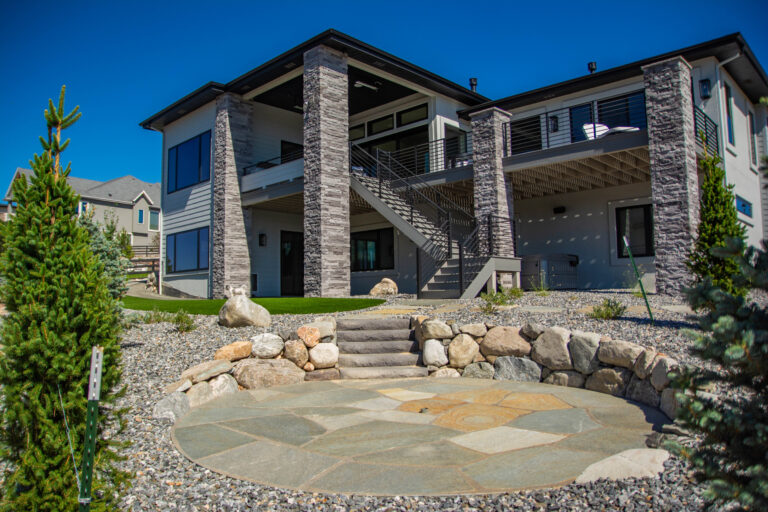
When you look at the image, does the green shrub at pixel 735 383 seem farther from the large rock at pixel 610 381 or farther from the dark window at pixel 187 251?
the dark window at pixel 187 251

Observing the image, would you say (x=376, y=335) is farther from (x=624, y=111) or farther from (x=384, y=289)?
(x=624, y=111)

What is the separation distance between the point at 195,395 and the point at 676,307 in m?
7.67

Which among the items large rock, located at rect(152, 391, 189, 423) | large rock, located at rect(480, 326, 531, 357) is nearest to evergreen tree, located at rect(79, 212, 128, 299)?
large rock, located at rect(152, 391, 189, 423)

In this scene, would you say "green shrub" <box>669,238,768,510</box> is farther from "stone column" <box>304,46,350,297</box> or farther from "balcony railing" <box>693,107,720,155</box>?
"stone column" <box>304,46,350,297</box>

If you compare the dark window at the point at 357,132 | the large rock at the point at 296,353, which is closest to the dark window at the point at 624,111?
the dark window at the point at 357,132

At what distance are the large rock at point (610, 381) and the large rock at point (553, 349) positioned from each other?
35 centimetres

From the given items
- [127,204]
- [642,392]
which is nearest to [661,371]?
[642,392]

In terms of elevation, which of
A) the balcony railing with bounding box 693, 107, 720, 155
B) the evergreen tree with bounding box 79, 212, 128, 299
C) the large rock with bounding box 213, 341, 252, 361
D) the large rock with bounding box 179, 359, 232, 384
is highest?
the balcony railing with bounding box 693, 107, 720, 155

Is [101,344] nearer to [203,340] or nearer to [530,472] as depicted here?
[530,472]

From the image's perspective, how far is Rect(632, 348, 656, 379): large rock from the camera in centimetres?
507

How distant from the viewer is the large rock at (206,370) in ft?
19.5

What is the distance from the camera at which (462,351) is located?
23.1 feet

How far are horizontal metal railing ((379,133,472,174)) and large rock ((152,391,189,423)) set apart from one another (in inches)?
486

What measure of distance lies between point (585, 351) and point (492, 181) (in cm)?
882
